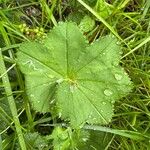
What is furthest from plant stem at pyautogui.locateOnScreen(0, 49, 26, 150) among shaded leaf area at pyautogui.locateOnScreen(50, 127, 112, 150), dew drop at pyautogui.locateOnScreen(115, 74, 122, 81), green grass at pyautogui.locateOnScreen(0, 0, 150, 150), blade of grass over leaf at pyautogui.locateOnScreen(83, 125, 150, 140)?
dew drop at pyautogui.locateOnScreen(115, 74, 122, 81)

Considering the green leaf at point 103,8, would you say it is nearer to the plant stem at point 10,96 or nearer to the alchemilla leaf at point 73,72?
the alchemilla leaf at point 73,72

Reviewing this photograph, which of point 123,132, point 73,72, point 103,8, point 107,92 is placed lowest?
point 123,132

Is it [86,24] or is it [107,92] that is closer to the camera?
[107,92]

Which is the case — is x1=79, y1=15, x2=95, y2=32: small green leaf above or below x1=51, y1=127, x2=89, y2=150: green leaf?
above

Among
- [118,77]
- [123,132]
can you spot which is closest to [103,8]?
[118,77]

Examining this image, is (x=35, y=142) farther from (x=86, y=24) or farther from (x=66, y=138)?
(x=86, y=24)

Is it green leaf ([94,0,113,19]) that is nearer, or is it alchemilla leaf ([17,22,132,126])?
alchemilla leaf ([17,22,132,126])

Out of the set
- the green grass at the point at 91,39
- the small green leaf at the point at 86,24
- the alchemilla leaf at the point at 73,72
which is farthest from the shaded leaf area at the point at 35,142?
the small green leaf at the point at 86,24

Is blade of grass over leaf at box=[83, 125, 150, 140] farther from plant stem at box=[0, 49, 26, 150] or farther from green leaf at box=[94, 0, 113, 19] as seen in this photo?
green leaf at box=[94, 0, 113, 19]
